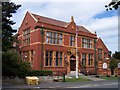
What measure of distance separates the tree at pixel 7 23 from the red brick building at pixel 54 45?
1624 cm

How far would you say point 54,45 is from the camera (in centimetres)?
4409

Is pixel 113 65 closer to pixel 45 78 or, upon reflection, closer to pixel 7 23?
pixel 45 78

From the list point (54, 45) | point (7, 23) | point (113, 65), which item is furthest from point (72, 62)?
point (7, 23)

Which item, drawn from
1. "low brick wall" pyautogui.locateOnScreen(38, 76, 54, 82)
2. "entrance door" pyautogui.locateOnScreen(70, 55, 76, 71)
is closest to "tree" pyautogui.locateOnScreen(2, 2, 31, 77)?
"low brick wall" pyautogui.locateOnScreen(38, 76, 54, 82)

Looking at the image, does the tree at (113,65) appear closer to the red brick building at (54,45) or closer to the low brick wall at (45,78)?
the red brick building at (54,45)

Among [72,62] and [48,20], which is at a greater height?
[48,20]

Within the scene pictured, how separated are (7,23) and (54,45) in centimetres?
1939

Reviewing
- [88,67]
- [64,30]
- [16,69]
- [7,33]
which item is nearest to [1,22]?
[7,33]

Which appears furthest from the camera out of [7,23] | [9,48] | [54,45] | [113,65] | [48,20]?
[113,65]

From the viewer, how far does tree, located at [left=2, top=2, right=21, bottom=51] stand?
24.3 metres

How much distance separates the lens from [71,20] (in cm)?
4859

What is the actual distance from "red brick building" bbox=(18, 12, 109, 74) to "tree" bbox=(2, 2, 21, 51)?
16242mm

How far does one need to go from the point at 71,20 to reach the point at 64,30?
3340 mm

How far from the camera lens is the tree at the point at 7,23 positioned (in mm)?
24337
